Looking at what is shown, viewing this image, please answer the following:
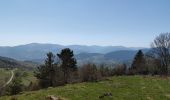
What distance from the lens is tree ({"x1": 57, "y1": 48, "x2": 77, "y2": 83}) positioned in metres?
75.8

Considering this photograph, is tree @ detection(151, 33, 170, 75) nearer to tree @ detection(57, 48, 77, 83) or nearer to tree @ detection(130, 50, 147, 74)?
tree @ detection(130, 50, 147, 74)

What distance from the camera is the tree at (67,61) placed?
75.8 m

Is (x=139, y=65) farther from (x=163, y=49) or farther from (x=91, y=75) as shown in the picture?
(x=91, y=75)

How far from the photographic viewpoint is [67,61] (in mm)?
77000

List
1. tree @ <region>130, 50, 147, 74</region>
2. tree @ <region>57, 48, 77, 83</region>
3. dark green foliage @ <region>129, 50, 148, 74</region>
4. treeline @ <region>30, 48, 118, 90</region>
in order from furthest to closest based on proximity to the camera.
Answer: tree @ <region>130, 50, 147, 74</region> → dark green foliage @ <region>129, 50, 148, 74</region> → tree @ <region>57, 48, 77, 83</region> → treeline @ <region>30, 48, 118, 90</region>

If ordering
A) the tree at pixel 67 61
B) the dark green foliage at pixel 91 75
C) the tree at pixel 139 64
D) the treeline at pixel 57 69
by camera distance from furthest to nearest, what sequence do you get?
→ the tree at pixel 139 64 → the tree at pixel 67 61 → the treeline at pixel 57 69 → the dark green foliage at pixel 91 75

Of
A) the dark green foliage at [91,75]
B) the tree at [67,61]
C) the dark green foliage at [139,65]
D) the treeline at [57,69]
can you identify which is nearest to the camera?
the dark green foliage at [91,75]

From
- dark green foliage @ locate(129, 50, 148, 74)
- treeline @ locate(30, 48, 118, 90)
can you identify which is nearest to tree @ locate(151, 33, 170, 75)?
dark green foliage @ locate(129, 50, 148, 74)

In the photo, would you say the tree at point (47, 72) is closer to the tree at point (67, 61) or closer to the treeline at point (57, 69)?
the treeline at point (57, 69)

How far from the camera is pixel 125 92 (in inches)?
1204

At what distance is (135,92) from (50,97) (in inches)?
400

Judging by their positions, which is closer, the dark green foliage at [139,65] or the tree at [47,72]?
the tree at [47,72]

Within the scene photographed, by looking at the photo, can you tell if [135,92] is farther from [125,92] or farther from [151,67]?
[151,67]

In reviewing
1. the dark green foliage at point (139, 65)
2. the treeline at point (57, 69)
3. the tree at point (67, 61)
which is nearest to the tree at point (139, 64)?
the dark green foliage at point (139, 65)
